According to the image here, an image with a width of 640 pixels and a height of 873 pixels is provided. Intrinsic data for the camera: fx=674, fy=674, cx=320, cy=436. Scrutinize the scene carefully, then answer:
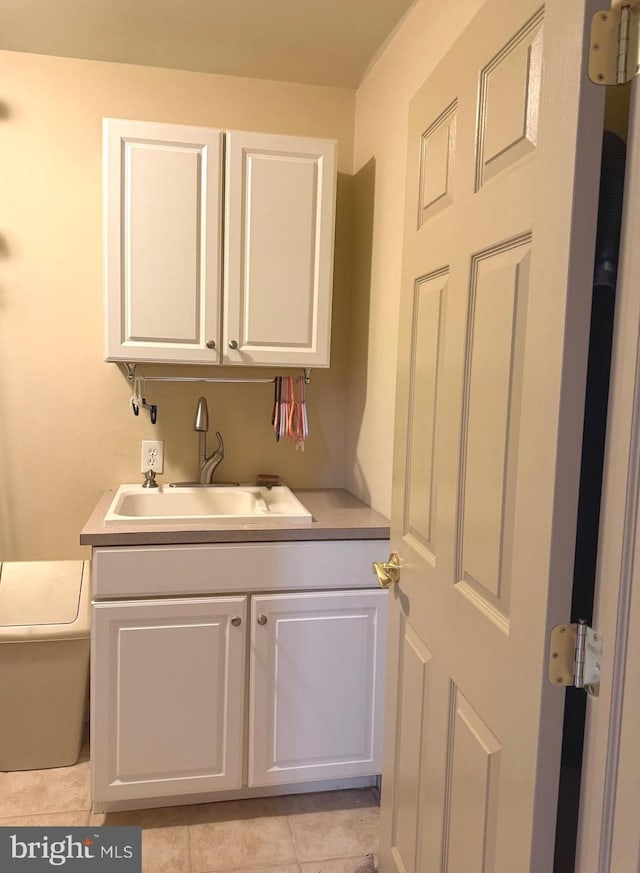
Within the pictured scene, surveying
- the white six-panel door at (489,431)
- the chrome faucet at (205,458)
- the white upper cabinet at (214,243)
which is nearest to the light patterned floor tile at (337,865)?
the white six-panel door at (489,431)

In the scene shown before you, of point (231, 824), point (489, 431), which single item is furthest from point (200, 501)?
point (489, 431)

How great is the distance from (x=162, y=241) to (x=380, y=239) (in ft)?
2.39

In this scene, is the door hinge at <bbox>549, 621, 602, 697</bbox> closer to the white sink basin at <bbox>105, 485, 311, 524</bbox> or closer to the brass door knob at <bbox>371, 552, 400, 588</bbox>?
the brass door knob at <bbox>371, 552, 400, 588</bbox>

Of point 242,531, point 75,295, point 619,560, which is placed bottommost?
point 242,531

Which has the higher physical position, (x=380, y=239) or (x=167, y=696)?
(x=380, y=239)

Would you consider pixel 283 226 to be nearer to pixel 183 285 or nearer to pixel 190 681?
pixel 183 285


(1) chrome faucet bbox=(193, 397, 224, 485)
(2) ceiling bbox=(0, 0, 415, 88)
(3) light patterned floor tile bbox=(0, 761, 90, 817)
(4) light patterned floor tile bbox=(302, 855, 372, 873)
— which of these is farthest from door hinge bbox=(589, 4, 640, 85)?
(3) light patterned floor tile bbox=(0, 761, 90, 817)

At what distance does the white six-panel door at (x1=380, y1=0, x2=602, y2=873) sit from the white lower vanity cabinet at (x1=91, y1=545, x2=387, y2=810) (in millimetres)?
537

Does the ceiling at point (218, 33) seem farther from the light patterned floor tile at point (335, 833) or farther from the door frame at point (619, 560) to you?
the light patterned floor tile at point (335, 833)

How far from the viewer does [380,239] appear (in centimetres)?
231

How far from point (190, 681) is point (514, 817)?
4.07 ft

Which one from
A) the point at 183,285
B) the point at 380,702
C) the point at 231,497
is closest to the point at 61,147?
the point at 183,285

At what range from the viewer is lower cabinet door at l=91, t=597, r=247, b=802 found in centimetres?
192

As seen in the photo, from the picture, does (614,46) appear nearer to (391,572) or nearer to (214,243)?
(391,572)
